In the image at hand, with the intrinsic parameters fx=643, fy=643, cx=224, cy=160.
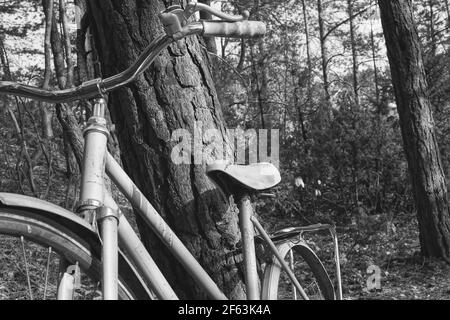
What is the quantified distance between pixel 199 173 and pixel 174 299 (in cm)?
72

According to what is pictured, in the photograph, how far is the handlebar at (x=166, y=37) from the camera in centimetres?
197

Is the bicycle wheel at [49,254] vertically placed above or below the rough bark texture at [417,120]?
below

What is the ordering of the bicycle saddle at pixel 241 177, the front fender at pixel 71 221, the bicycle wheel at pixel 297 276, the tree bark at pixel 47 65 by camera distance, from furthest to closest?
the tree bark at pixel 47 65
the bicycle wheel at pixel 297 276
the bicycle saddle at pixel 241 177
the front fender at pixel 71 221

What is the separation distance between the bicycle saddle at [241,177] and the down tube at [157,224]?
→ 0.31 metres

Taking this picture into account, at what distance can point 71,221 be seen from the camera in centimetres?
195

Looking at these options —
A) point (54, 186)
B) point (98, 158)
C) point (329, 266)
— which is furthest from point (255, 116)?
point (98, 158)

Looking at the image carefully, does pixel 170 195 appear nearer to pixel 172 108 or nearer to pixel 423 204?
pixel 172 108

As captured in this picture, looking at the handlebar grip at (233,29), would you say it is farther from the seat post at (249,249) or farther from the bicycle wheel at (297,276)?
the bicycle wheel at (297,276)

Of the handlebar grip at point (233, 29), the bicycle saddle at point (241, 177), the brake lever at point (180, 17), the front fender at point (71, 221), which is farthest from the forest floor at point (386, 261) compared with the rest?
the brake lever at point (180, 17)

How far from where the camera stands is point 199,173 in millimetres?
2826

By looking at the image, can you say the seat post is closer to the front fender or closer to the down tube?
the down tube

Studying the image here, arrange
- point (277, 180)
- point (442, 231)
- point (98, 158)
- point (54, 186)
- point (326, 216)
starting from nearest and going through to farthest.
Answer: point (98, 158) → point (277, 180) → point (442, 231) → point (326, 216) → point (54, 186)

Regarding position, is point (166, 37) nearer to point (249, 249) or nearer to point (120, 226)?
point (120, 226)
